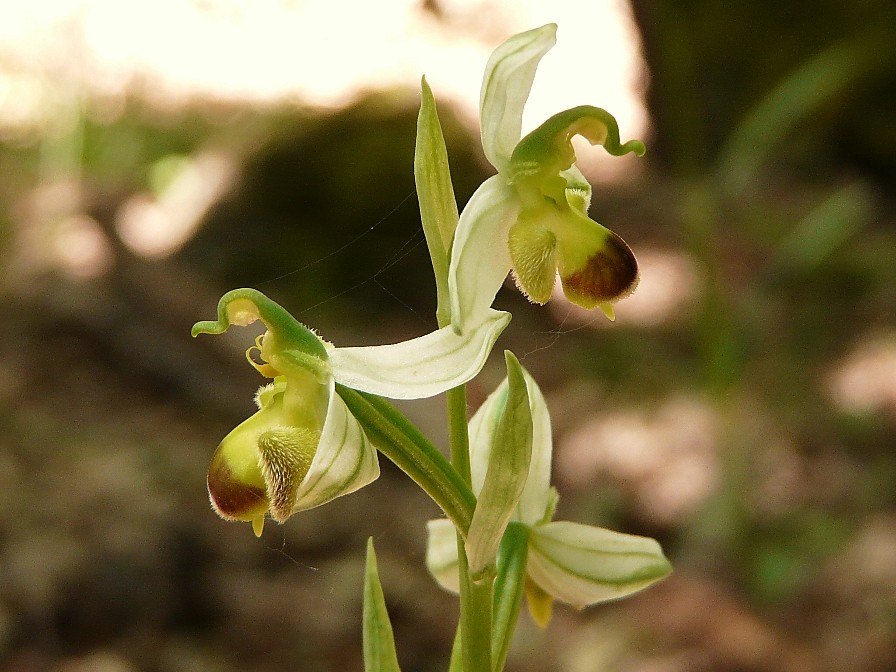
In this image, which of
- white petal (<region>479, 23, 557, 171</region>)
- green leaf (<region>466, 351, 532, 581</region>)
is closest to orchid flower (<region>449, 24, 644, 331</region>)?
white petal (<region>479, 23, 557, 171</region>)

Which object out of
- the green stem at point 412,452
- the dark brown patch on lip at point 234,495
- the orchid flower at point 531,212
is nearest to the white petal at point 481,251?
the orchid flower at point 531,212

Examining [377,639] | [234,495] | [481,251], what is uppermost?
[481,251]

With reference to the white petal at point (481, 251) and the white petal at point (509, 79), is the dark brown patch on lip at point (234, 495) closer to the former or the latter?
the white petal at point (481, 251)

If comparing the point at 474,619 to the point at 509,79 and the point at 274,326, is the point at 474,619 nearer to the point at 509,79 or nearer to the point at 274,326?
the point at 274,326

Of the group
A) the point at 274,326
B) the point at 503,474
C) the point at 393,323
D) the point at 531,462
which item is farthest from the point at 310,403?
the point at 393,323

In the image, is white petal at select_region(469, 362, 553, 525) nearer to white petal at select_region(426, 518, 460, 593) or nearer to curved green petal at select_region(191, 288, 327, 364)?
white petal at select_region(426, 518, 460, 593)

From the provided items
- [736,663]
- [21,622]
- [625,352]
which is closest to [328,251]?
[625,352]

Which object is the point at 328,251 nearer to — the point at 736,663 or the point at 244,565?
the point at 244,565
